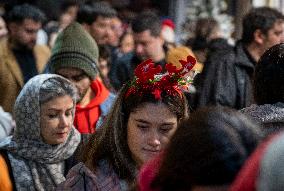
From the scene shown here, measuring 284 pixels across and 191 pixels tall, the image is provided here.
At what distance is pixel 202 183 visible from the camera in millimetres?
1700

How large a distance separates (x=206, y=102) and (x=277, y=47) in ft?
9.58

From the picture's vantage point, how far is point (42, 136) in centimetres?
429

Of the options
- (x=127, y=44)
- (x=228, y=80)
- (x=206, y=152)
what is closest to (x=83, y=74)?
(x=228, y=80)

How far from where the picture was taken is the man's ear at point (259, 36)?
263 inches

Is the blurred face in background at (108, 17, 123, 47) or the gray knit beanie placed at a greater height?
the gray knit beanie

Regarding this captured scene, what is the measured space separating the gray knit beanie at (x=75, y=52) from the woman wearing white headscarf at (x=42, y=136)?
120cm

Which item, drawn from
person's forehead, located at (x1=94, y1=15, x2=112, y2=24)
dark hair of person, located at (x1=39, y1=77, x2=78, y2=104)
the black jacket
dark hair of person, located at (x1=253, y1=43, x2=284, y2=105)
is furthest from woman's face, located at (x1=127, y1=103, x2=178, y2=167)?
person's forehead, located at (x1=94, y1=15, x2=112, y2=24)

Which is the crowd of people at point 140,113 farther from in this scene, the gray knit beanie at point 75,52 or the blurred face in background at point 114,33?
the blurred face in background at point 114,33

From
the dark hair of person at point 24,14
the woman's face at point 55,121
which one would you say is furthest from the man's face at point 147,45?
the woman's face at point 55,121

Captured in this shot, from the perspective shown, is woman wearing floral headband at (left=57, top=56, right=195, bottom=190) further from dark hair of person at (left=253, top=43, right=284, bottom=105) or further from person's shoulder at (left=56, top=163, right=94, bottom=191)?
dark hair of person at (left=253, top=43, right=284, bottom=105)

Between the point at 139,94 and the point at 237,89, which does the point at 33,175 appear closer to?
the point at 139,94

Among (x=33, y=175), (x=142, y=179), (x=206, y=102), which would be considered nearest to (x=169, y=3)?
(x=206, y=102)

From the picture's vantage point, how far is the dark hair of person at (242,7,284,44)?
Result: 6727 mm

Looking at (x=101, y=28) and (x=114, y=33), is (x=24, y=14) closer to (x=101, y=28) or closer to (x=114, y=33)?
(x=101, y=28)
